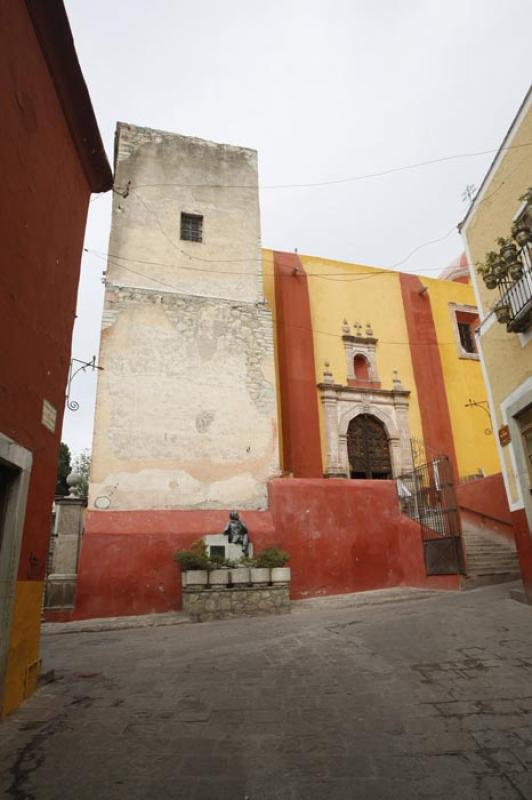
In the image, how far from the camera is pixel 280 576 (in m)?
8.30

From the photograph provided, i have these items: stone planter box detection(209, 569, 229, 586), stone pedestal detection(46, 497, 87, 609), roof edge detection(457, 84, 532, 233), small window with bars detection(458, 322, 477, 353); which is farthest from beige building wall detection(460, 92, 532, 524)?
small window with bars detection(458, 322, 477, 353)

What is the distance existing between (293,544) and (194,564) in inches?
87.2

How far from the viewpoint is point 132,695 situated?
3.79 meters

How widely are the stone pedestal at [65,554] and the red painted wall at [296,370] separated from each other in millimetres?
5476

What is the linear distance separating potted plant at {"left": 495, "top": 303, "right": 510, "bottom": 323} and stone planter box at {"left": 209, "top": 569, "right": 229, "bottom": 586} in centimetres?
546

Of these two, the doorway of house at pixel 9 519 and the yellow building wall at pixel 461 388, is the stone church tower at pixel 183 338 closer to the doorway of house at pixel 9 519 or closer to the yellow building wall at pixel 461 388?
the doorway of house at pixel 9 519

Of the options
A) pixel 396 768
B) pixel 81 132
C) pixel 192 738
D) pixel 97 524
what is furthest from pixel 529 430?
Answer: pixel 97 524

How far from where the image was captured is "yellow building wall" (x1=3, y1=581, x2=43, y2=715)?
11.7 feet

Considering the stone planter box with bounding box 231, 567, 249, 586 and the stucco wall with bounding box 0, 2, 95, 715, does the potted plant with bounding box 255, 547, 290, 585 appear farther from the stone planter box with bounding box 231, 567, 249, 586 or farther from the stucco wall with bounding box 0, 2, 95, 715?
the stucco wall with bounding box 0, 2, 95, 715

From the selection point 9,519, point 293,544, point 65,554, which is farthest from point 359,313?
point 9,519

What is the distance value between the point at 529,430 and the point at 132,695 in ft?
17.1

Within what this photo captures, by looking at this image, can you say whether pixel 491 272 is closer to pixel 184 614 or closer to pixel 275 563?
pixel 275 563

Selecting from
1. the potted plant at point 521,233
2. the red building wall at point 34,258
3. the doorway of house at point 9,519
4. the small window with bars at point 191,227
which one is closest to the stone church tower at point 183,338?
the small window with bars at point 191,227

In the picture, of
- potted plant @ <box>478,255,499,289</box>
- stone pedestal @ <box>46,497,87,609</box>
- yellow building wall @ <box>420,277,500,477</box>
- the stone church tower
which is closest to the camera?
potted plant @ <box>478,255,499,289</box>
